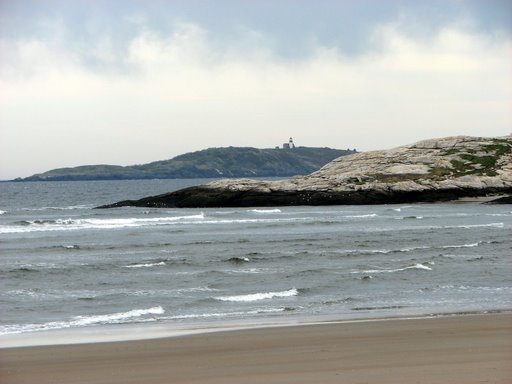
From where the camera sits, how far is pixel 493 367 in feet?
42.2

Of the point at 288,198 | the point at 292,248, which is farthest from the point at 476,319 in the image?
the point at 288,198

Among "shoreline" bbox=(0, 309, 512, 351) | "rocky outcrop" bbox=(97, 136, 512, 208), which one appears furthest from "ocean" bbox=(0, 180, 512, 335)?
"rocky outcrop" bbox=(97, 136, 512, 208)

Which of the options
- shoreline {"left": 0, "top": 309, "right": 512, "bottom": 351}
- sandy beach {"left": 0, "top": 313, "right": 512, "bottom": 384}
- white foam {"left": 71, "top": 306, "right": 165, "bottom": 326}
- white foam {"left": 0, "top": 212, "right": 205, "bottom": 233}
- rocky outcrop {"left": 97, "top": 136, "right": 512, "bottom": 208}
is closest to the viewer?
sandy beach {"left": 0, "top": 313, "right": 512, "bottom": 384}

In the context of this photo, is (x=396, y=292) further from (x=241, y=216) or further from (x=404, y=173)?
(x=404, y=173)

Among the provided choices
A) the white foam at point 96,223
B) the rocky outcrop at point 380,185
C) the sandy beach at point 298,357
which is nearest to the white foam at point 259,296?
the sandy beach at point 298,357

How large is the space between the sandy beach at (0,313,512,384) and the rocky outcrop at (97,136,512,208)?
2294 inches

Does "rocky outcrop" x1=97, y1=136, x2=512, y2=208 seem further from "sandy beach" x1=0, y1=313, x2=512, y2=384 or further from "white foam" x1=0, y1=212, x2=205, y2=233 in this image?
Result: "sandy beach" x1=0, y1=313, x2=512, y2=384

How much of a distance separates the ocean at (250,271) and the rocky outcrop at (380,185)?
2141 cm

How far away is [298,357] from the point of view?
14.4 metres

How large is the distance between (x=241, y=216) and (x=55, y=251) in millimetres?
24678

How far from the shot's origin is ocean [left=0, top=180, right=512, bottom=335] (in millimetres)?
21531

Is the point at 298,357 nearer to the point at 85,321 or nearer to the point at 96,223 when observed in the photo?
the point at 85,321

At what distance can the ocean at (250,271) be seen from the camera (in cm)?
2153

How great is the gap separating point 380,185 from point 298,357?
208 ft
